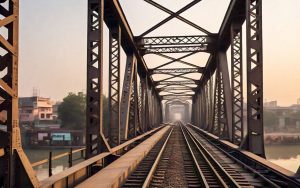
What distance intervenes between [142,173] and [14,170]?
6045 millimetres

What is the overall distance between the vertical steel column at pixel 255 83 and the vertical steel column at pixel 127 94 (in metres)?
8.64

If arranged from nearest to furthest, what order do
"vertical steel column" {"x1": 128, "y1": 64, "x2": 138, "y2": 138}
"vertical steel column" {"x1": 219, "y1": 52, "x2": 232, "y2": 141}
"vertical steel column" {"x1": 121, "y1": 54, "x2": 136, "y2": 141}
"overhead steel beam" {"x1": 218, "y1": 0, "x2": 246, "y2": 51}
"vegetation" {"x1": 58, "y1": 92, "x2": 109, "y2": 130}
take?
"overhead steel beam" {"x1": 218, "y1": 0, "x2": 246, "y2": 51} < "vertical steel column" {"x1": 121, "y1": 54, "x2": 136, "y2": 141} < "vertical steel column" {"x1": 219, "y1": 52, "x2": 232, "y2": 141} < "vertical steel column" {"x1": 128, "y1": 64, "x2": 138, "y2": 138} < "vegetation" {"x1": 58, "y1": 92, "x2": 109, "y2": 130}

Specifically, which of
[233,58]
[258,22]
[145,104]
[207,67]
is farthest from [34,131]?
[258,22]

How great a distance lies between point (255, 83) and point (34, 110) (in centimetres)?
10631

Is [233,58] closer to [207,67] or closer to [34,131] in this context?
[207,67]

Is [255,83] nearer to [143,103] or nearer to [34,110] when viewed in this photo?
[143,103]

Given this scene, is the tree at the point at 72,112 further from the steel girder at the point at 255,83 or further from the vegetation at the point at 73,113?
the steel girder at the point at 255,83

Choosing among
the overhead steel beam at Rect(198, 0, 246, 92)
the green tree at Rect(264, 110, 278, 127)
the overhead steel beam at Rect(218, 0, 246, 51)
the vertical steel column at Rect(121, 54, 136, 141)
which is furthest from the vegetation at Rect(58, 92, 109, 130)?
the green tree at Rect(264, 110, 278, 127)

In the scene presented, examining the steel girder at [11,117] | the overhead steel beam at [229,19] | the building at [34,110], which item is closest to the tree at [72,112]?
the building at [34,110]

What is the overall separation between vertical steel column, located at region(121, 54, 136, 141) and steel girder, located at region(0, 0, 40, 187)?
45.4 feet

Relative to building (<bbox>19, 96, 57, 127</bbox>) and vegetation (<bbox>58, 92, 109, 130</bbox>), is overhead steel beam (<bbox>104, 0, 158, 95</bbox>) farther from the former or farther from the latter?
building (<bbox>19, 96, 57, 127</bbox>)

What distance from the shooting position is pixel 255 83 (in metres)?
13.4

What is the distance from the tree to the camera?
91062 mm

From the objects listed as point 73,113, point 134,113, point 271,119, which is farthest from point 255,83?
point 271,119
